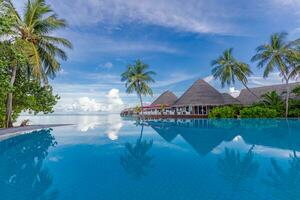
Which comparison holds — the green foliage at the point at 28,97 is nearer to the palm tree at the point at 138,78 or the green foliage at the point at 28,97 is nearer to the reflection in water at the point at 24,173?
the reflection in water at the point at 24,173

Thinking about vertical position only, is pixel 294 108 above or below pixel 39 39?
below

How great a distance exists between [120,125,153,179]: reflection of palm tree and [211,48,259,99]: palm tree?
17.9 meters

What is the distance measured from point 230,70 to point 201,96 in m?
4.59

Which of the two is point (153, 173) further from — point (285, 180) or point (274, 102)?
point (274, 102)

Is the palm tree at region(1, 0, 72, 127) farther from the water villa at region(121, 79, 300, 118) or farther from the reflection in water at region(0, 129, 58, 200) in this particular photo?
the water villa at region(121, 79, 300, 118)

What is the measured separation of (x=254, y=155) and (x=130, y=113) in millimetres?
36729

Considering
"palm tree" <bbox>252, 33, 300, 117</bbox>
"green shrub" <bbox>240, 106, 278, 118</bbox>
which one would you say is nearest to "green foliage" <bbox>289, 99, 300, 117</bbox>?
"palm tree" <bbox>252, 33, 300, 117</bbox>

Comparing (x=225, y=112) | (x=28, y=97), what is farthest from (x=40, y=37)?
(x=225, y=112)

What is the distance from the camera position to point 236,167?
214 inches

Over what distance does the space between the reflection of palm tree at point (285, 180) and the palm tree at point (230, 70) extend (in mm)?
19351

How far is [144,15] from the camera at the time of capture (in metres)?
18.3

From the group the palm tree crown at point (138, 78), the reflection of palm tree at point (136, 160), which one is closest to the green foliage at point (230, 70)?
A: the palm tree crown at point (138, 78)

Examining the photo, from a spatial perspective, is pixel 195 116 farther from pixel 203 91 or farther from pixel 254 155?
pixel 254 155

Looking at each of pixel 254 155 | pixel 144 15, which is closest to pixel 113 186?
pixel 254 155
